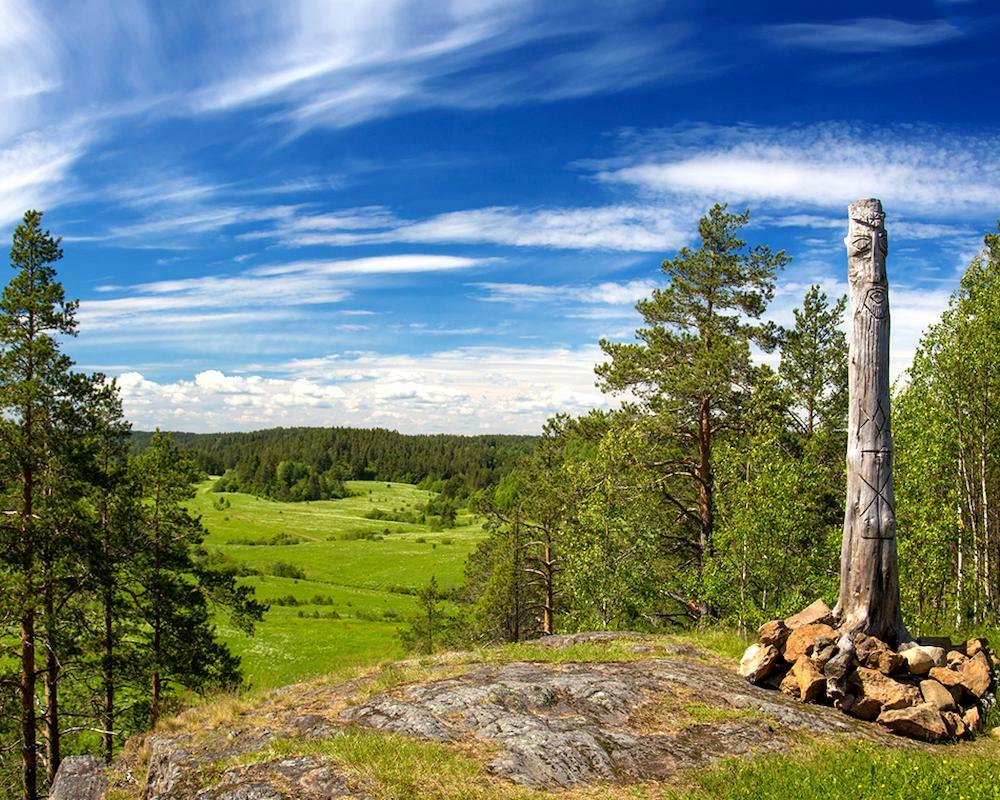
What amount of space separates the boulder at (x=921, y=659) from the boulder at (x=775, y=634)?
1.91 metres

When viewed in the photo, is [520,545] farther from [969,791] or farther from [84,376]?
[969,791]

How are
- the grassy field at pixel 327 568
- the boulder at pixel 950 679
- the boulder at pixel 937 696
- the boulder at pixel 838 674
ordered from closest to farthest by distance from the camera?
the boulder at pixel 937 696
the boulder at pixel 950 679
the boulder at pixel 838 674
the grassy field at pixel 327 568

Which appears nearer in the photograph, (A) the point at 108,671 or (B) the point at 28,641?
(B) the point at 28,641

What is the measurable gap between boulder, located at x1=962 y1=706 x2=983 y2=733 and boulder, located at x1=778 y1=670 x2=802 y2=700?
241 centimetres

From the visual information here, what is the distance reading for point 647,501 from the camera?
22.7 metres

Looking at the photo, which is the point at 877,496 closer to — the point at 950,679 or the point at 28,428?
the point at 950,679

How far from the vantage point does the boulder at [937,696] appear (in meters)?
10.5

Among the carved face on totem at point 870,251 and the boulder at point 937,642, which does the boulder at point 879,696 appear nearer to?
the boulder at point 937,642

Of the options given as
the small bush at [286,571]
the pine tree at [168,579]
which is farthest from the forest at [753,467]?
the small bush at [286,571]

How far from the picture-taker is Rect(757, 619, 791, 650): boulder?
41.1ft

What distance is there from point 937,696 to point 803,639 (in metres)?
Answer: 2.15

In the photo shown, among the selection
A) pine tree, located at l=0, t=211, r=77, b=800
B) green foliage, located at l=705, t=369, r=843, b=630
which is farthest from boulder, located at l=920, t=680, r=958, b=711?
pine tree, located at l=0, t=211, r=77, b=800

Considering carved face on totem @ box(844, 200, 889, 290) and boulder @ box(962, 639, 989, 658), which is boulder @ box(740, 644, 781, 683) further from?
carved face on totem @ box(844, 200, 889, 290)

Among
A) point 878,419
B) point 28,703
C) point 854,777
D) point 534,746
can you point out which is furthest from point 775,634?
point 28,703
